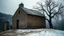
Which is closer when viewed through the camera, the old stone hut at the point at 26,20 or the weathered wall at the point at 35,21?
the old stone hut at the point at 26,20

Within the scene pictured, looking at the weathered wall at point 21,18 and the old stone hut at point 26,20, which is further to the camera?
the weathered wall at point 21,18

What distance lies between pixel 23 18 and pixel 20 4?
14.2ft

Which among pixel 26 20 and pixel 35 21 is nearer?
pixel 26 20

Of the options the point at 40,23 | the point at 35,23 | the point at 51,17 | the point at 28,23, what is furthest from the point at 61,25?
the point at 28,23

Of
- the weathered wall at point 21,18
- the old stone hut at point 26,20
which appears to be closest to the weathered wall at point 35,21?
the old stone hut at point 26,20

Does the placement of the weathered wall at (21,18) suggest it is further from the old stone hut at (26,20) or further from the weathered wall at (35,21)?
the weathered wall at (35,21)

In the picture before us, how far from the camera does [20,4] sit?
66.8 feet

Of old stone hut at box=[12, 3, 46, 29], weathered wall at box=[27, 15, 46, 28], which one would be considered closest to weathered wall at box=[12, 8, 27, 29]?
old stone hut at box=[12, 3, 46, 29]

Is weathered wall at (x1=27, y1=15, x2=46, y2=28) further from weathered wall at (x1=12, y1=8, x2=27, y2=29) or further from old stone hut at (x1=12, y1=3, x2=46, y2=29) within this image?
weathered wall at (x1=12, y1=8, x2=27, y2=29)

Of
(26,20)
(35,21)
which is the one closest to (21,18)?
(26,20)

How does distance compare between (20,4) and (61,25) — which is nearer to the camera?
(20,4)

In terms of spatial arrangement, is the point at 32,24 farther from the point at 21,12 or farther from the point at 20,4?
the point at 20,4

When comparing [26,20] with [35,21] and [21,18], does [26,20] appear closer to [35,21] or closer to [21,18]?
[21,18]

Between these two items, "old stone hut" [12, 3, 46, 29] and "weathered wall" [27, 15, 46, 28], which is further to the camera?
"weathered wall" [27, 15, 46, 28]
